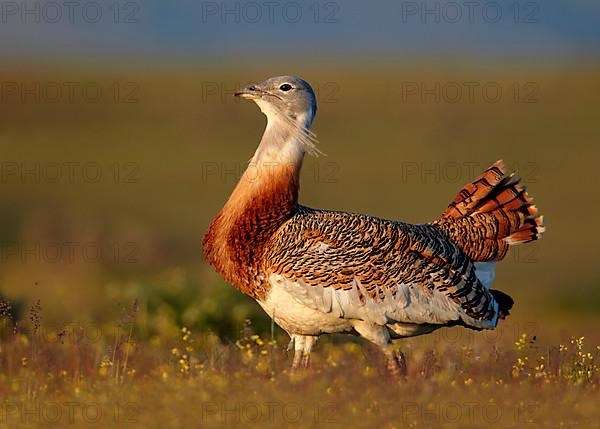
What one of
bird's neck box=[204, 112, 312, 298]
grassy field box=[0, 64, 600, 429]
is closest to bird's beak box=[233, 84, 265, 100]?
bird's neck box=[204, 112, 312, 298]

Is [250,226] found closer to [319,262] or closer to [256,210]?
[256,210]

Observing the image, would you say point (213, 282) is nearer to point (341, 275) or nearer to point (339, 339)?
point (339, 339)

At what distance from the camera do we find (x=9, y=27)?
14025 cm

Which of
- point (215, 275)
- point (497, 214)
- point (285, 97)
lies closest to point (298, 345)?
point (285, 97)

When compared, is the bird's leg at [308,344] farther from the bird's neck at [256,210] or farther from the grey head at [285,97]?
the grey head at [285,97]

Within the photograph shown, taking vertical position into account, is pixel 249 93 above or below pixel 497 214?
above

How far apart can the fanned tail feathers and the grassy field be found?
1.97ft

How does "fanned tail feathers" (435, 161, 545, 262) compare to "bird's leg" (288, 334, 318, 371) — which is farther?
"fanned tail feathers" (435, 161, 545, 262)

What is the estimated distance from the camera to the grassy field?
548 cm

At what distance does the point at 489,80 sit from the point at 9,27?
335 ft

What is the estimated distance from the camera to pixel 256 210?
6.50 m

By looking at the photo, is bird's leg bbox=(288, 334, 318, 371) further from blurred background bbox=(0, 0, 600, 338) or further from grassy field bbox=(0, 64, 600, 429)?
blurred background bbox=(0, 0, 600, 338)

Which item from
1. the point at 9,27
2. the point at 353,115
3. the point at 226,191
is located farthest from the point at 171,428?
the point at 9,27

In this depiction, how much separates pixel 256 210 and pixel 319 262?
0.49 m
